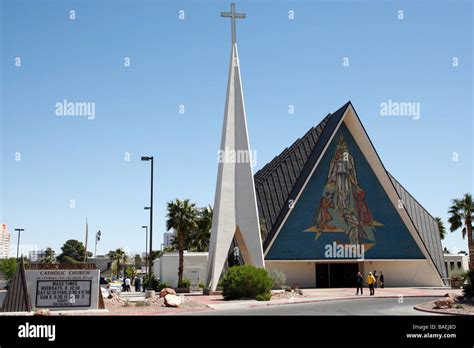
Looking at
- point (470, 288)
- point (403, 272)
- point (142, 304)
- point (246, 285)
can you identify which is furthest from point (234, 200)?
point (403, 272)

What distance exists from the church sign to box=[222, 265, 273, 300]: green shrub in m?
9.55

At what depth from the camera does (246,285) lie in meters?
29.2

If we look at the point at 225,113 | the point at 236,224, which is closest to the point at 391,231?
the point at 236,224

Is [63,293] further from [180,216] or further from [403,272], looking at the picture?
[403,272]

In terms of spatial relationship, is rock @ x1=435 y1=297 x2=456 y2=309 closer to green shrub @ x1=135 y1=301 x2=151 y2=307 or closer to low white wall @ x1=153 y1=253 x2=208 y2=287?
green shrub @ x1=135 y1=301 x2=151 y2=307

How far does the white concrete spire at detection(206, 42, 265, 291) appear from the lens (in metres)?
36.7

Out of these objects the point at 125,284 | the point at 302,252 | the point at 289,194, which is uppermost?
the point at 289,194

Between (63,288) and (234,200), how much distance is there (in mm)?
17974

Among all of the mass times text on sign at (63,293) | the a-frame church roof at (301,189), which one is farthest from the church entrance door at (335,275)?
the mass times text on sign at (63,293)

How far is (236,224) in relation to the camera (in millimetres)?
37344

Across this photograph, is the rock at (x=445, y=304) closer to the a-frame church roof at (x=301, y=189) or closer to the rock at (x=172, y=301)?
the rock at (x=172, y=301)

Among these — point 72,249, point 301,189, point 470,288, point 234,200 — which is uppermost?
point 301,189
